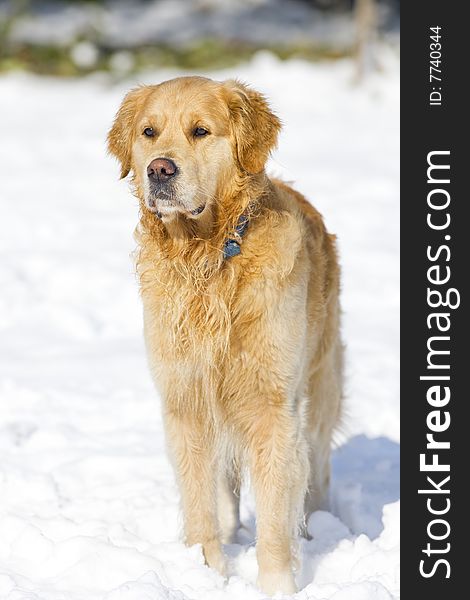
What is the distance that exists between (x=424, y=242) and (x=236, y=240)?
0.94 m

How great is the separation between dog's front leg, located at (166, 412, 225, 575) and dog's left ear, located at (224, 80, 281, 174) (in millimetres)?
1024

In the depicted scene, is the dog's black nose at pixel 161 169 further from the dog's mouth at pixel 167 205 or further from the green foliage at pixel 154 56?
the green foliage at pixel 154 56

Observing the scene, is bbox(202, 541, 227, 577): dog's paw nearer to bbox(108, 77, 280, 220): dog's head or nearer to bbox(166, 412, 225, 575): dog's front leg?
bbox(166, 412, 225, 575): dog's front leg

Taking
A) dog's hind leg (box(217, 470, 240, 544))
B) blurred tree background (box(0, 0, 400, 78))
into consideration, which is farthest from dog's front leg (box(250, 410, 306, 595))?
blurred tree background (box(0, 0, 400, 78))

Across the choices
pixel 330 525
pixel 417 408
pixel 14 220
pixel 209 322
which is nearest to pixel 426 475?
pixel 417 408

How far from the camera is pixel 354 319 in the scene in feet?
23.9

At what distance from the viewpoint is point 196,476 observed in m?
4.08

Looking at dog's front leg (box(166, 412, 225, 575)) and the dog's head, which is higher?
the dog's head

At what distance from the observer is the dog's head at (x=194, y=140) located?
368 cm

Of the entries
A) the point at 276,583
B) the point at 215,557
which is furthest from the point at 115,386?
the point at 276,583

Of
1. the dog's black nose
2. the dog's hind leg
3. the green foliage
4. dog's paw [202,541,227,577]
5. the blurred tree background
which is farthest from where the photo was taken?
the blurred tree background

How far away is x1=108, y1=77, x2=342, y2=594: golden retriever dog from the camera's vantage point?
12.5 feet

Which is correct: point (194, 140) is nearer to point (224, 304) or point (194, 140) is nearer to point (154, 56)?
point (224, 304)

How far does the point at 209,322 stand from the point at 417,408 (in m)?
1.00
